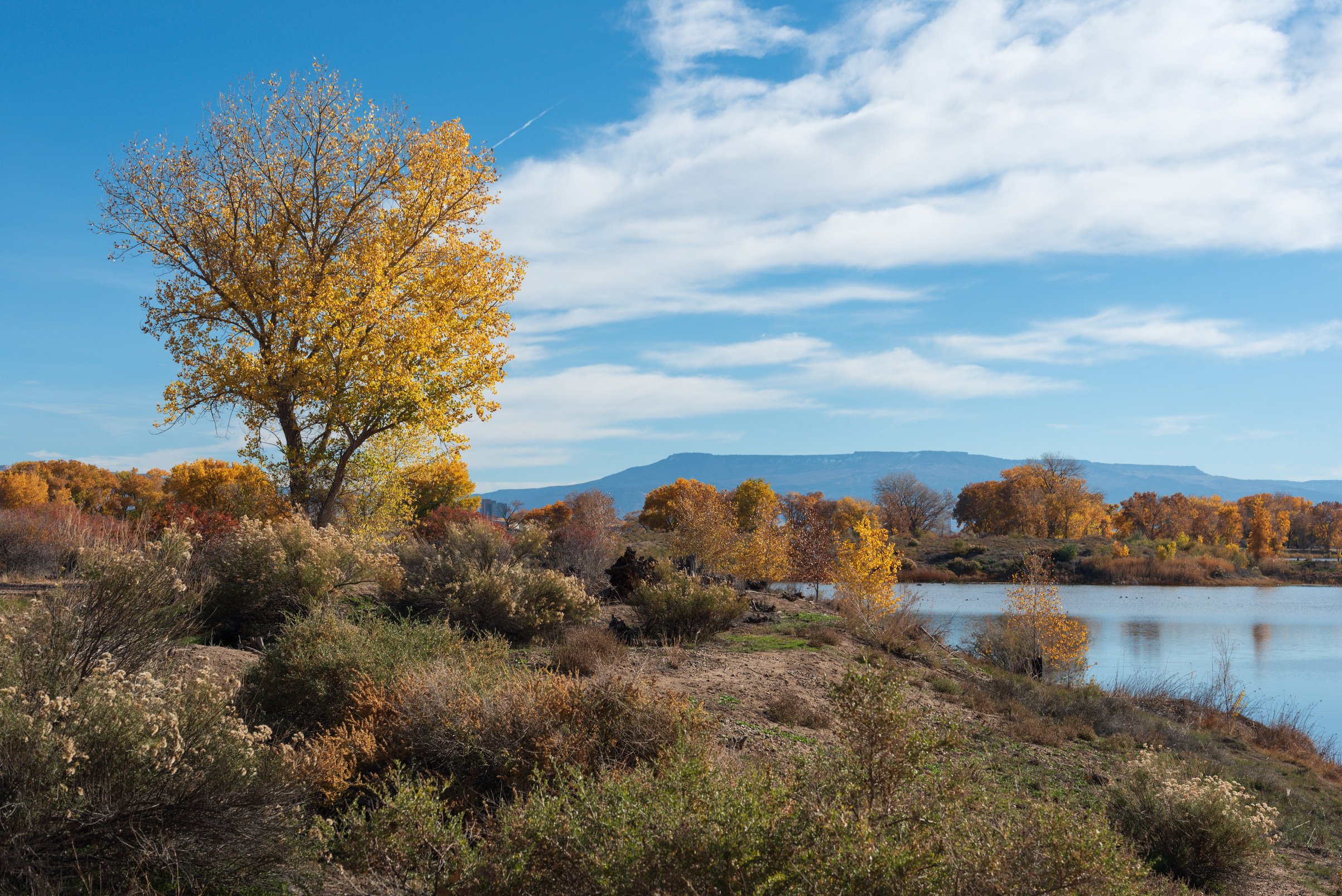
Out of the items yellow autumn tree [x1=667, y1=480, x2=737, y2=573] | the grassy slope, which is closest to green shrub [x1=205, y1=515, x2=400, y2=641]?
the grassy slope

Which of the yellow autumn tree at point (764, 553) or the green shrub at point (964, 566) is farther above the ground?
the yellow autumn tree at point (764, 553)

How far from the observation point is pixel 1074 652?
781 inches

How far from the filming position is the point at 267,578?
11.2 meters

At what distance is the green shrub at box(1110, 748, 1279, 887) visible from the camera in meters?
6.98

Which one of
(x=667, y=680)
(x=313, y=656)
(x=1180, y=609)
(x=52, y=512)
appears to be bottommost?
(x=1180, y=609)

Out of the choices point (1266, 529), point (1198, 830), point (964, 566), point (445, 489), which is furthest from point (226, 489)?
point (1266, 529)

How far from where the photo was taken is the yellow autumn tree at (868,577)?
61.5 feet

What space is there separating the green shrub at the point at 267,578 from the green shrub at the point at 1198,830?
9.32m

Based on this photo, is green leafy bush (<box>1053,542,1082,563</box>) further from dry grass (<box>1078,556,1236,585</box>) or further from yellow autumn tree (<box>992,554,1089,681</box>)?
yellow autumn tree (<box>992,554,1089,681</box>)

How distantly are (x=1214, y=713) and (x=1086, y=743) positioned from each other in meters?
6.48

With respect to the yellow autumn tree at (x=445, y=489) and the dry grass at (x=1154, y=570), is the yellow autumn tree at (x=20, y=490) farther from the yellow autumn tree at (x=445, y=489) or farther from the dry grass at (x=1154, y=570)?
the dry grass at (x=1154, y=570)

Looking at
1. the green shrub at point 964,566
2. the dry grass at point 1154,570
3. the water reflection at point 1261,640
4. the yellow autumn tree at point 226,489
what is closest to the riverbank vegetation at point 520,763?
the yellow autumn tree at point 226,489

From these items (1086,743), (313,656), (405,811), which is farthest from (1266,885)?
(313,656)

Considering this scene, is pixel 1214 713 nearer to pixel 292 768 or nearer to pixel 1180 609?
pixel 292 768
